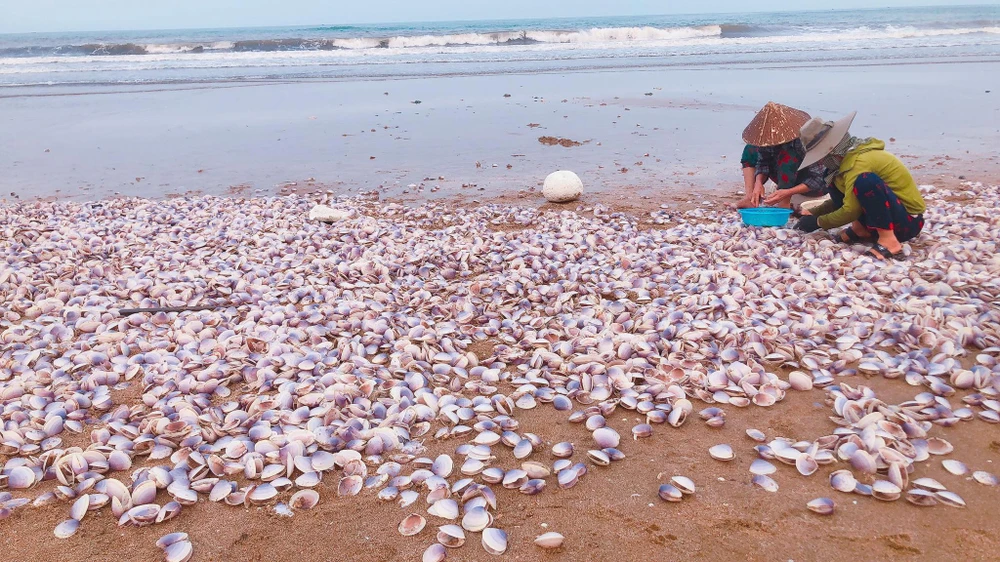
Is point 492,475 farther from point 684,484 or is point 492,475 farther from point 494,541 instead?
point 684,484

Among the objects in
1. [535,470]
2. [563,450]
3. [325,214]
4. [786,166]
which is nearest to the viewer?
[535,470]

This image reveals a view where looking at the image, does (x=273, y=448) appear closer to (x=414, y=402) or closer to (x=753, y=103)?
(x=414, y=402)

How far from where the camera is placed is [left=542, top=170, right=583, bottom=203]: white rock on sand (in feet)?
26.3

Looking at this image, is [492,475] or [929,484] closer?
[929,484]

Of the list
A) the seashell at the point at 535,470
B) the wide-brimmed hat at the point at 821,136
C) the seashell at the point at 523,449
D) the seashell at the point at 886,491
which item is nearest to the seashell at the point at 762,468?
the seashell at the point at 886,491

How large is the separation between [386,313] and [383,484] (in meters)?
1.89

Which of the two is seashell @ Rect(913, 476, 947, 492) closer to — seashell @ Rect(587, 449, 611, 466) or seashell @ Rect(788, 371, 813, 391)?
seashell @ Rect(788, 371, 813, 391)

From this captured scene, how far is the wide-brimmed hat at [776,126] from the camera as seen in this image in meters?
6.35

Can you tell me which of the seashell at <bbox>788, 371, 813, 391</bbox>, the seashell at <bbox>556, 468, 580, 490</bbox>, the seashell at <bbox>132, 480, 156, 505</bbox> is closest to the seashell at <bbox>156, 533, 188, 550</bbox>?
the seashell at <bbox>132, 480, 156, 505</bbox>

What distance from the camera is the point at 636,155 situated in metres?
10.4

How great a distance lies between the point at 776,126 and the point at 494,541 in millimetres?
5503

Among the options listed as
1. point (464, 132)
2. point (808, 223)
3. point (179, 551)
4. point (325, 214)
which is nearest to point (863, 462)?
point (179, 551)

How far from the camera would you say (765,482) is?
285cm

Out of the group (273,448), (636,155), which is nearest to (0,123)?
(636,155)
